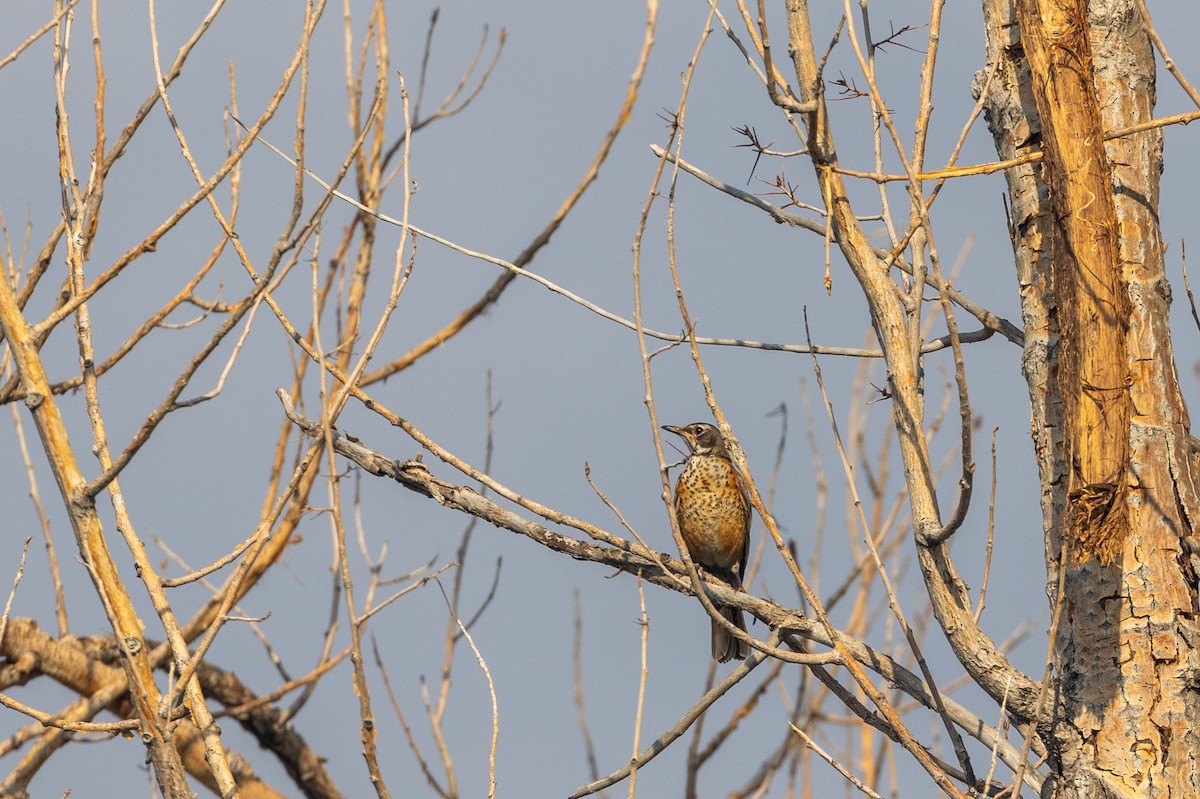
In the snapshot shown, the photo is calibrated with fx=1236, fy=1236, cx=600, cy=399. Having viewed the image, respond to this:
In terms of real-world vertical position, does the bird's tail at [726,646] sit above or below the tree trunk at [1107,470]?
above

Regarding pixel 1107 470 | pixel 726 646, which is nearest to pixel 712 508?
pixel 726 646

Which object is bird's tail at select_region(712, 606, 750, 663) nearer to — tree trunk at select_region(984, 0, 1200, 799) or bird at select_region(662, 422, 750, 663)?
bird at select_region(662, 422, 750, 663)

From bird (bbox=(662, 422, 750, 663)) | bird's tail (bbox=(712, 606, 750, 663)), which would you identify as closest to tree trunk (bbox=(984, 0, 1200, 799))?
bird's tail (bbox=(712, 606, 750, 663))

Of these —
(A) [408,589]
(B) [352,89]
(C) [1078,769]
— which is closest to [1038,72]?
(C) [1078,769]

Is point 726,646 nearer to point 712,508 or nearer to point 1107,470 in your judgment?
point 712,508

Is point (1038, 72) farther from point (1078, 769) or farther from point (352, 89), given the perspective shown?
point (352, 89)

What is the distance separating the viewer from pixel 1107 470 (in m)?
2.71

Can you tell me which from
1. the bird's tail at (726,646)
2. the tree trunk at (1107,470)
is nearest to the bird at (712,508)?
the bird's tail at (726,646)

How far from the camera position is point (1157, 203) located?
119 inches

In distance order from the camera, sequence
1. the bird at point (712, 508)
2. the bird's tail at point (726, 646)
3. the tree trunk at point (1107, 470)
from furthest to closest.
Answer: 1. the bird at point (712, 508)
2. the bird's tail at point (726, 646)
3. the tree trunk at point (1107, 470)

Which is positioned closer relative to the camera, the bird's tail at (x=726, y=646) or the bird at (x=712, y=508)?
the bird's tail at (x=726, y=646)

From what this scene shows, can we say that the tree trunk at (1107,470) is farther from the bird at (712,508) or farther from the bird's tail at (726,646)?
the bird at (712,508)

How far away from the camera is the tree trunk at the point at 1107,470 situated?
2709mm

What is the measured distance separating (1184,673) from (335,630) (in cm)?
368
